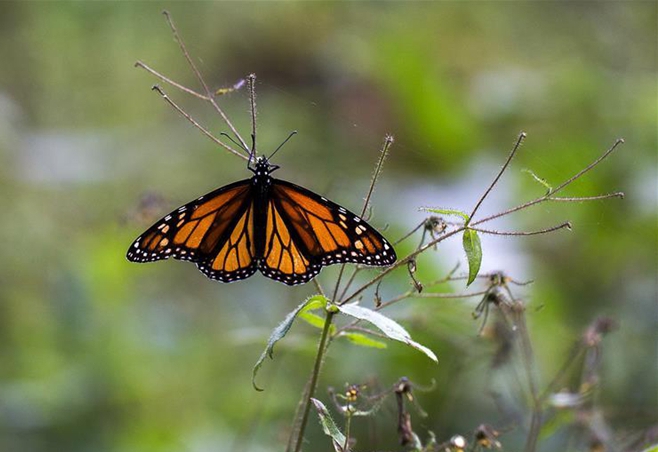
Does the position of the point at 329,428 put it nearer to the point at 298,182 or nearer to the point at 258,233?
the point at 258,233

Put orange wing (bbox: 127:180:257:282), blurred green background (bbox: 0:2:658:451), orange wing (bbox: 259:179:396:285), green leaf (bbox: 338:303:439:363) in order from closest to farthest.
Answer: green leaf (bbox: 338:303:439:363) < orange wing (bbox: 259:179:396:285) < orange wing (bbox: 127:180:257:282) < blurred green background (bbox: 0:2:658:451)

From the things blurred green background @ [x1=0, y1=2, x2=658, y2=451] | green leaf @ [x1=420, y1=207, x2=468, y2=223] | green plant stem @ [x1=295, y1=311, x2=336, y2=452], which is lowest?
green plant stem @ [x1=295, y1=311, x2=336, y2=452]

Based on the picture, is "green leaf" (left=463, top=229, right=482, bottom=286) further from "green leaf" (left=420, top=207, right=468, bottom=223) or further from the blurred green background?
the blurred green background

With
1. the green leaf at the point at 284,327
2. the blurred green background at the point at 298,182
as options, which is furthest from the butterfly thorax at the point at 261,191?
the green leaf at the point at 284,327

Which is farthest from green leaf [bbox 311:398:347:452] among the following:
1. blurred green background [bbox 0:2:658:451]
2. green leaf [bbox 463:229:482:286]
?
blurred green background [bbox 0:2:658:451]

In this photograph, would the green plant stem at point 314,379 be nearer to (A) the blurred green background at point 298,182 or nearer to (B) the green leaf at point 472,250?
(B) the green leaf at point 472,250

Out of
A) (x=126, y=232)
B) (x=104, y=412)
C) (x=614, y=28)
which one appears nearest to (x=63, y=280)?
(x=126, y=232)
